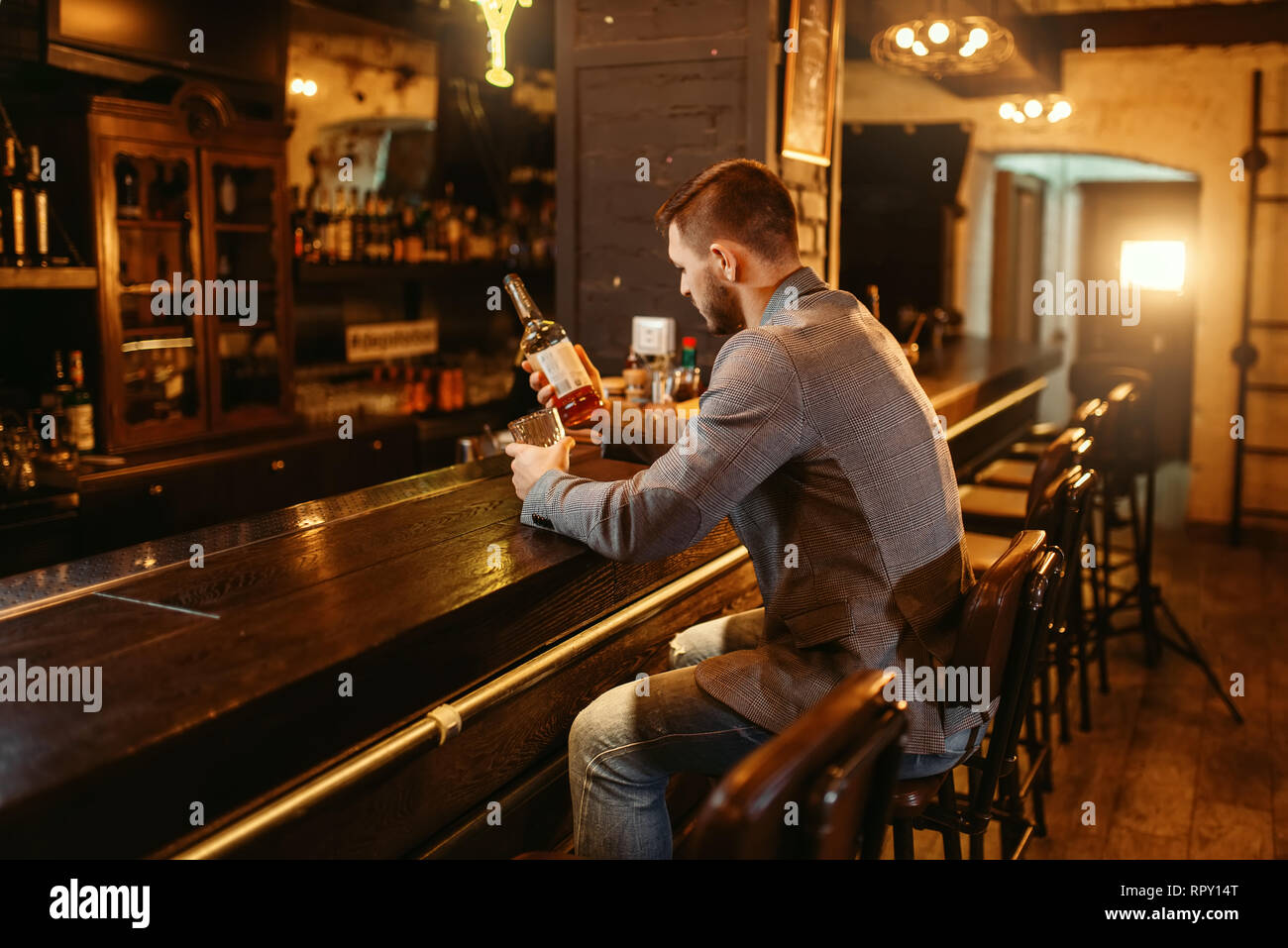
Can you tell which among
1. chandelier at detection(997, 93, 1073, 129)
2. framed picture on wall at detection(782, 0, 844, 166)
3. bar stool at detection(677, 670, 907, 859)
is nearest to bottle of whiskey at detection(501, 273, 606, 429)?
bar stool at detection(677, 670, 907, 859)

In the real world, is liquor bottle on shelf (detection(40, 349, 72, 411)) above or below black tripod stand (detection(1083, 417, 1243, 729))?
above

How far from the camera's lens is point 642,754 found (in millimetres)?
1685

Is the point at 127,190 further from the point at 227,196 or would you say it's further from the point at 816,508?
the point at 816,508

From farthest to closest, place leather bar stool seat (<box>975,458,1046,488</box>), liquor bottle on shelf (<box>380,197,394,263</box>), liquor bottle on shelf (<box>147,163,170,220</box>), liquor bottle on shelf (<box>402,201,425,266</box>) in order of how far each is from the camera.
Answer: liquor bottle on shelf (<box>402,201,425,266</box>) → liquor bottle on shelf (<box>380,197,394,263</box>) → liquor bottle on shelf (<box>147,163,170,220</box>) → leather bar stool seat (<box>975,458,1046,488</box>)

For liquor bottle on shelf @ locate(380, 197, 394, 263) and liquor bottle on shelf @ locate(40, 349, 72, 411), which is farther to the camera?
liquor bottle on shelf @ locate(380, 197, 394, 263)

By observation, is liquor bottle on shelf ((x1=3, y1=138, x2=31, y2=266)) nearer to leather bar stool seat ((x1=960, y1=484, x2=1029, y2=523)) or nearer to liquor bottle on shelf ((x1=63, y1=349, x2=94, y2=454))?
liquor bottle on shelf ((x1=63, y1=349, x2=94, y2=454))

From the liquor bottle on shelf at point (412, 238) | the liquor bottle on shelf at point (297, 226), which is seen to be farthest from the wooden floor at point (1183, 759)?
the liquor bottle on shelf at point (412, 238)

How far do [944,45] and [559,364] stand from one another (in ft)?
8.42

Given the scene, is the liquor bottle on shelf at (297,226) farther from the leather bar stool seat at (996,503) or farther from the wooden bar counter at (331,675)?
the leather bar stool seat at (996,503)

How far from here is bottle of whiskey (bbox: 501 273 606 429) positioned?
7.07 feet

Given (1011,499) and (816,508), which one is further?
(1011,499)

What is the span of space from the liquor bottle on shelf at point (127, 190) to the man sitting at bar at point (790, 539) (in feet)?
9.95

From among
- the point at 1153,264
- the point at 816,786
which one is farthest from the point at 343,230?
the point at 1153,264

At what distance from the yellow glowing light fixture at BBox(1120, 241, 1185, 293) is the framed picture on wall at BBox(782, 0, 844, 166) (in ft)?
18.9
